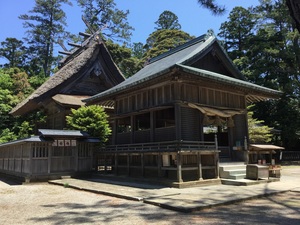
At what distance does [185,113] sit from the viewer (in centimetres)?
1338

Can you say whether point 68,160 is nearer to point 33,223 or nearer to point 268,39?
point 33,223

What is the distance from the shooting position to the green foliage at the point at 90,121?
1666cm

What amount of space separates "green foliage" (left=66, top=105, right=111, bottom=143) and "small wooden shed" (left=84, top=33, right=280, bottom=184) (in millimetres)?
782

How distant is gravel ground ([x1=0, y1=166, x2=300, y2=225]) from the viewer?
6.15m

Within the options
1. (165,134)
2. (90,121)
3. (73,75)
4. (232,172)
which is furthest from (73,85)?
(232,172)

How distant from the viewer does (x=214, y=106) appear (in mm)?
14258

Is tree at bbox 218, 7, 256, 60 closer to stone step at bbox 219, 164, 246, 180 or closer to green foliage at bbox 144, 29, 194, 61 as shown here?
green foliage at bbox 144, 29, 194, 61

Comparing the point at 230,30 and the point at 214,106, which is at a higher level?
the point at 230,30

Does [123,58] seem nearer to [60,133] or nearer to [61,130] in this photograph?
[61,130]

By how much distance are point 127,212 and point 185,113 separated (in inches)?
284

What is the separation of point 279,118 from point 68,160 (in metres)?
24.1

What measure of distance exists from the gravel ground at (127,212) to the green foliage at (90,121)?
7.62m

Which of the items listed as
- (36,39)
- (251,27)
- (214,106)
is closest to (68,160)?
(214,106)

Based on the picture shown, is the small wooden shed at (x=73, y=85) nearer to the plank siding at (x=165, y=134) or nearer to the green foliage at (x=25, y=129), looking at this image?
the green foliage at (x=25, y=129)
